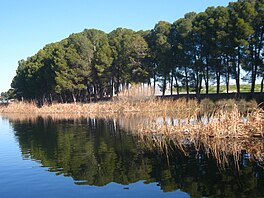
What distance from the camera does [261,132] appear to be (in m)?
15.5

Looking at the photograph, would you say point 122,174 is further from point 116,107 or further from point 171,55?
point 171,55

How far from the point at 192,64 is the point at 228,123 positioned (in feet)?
104

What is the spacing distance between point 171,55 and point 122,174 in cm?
3947

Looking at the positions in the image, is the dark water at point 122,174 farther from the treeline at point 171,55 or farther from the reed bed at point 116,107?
the treeline at point 171,55

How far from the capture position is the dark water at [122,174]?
31.8 feet

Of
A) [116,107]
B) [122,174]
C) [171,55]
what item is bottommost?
[122,174]

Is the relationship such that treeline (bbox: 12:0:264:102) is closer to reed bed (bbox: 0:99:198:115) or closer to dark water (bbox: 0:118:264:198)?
reed bed (bbox: 0:99:198:115)

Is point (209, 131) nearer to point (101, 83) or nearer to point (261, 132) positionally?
point (261, 132)

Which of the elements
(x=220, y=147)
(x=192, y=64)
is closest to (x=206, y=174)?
(x=220, y=147)

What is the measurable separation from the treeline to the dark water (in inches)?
1035

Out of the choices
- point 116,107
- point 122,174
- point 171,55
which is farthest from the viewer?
point 171,55

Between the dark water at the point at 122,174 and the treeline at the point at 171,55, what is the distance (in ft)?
86.2

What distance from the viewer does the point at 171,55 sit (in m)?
49.7

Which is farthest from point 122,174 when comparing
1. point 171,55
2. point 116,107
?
point 171,55
